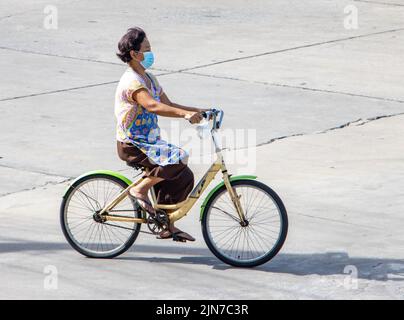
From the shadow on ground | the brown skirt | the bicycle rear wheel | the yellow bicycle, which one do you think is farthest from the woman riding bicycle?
the shadow on ground

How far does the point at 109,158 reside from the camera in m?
11.6

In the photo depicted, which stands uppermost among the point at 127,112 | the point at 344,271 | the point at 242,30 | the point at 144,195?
the point at 242,30

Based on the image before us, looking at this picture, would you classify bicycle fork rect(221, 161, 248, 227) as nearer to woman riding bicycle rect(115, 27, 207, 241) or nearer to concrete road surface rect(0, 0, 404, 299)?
woman riding bicycle rect(115, 27, 207, 241)

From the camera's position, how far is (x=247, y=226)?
872 cm

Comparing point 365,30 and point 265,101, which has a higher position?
point 365,30

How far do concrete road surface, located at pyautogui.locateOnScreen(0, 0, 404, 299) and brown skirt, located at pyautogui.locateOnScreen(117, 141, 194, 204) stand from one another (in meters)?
0.48

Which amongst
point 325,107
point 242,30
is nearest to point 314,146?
point 325,107

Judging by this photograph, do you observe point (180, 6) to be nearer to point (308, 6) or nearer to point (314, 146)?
point (308, 6)

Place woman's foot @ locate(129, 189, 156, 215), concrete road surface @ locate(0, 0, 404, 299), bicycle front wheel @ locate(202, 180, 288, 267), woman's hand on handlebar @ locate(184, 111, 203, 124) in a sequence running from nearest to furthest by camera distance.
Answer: woman's hand on handlebar @ locate(184, 111, 203, 124) < concrete road surface @ locate(0, 0, 404, 299) < bicycle front wheel @ locate(202, 180, 288, 267) < woman's foot @ locate(129, 189, 156, 215)

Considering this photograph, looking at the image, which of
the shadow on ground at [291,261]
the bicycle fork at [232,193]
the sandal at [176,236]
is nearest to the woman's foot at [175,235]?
the sandal at [176,236]

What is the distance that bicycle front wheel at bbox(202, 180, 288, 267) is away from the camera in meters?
8.45

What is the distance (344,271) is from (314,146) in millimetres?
3835

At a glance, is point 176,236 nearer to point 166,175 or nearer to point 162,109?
point 166,175

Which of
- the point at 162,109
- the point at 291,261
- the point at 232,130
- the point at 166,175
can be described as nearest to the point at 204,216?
the point at 166,175
